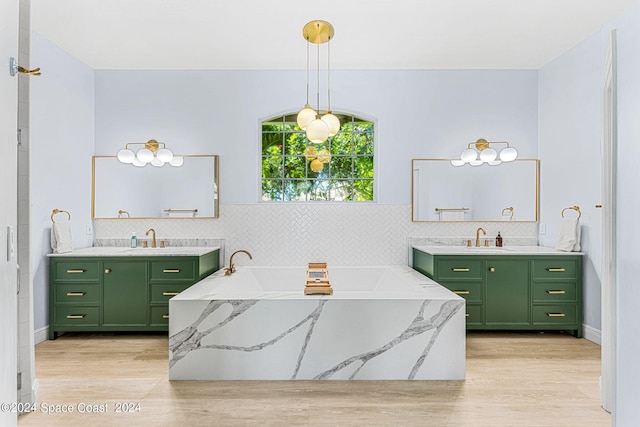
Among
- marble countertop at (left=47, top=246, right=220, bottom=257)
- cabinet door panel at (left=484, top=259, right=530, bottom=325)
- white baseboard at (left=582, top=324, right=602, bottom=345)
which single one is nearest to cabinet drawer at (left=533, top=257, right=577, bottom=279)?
cabinet door panel at (left=484, top=259, right=530, bottom=325)

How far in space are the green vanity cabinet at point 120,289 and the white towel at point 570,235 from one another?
3.41 metres

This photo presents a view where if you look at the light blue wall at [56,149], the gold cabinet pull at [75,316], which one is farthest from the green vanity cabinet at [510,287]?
the light blue wall at [56,149]

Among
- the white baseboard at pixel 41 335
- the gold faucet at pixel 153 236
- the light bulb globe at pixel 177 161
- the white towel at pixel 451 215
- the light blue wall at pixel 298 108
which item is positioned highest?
the light blue wall at pixel 298 108

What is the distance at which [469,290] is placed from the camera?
Result: 382 cm

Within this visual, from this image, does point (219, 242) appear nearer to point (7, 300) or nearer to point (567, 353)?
point (7, 300)

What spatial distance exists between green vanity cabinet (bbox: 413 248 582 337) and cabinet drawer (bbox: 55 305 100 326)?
3.13 m

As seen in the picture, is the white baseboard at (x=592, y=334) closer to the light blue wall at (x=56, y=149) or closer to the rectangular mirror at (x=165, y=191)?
the rectangular mirror at (x=165, y=191)

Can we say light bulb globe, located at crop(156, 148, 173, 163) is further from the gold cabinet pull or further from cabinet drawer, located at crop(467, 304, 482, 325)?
cabinet drawer, located at crop(467, 304, 482, 325)

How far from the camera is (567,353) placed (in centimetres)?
336

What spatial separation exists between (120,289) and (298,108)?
8.23 ft

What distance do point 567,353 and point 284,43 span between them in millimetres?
3592

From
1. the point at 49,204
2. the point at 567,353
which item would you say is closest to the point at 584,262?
the point at 567,353

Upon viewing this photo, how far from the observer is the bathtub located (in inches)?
109

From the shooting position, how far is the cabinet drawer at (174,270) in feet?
12.3
